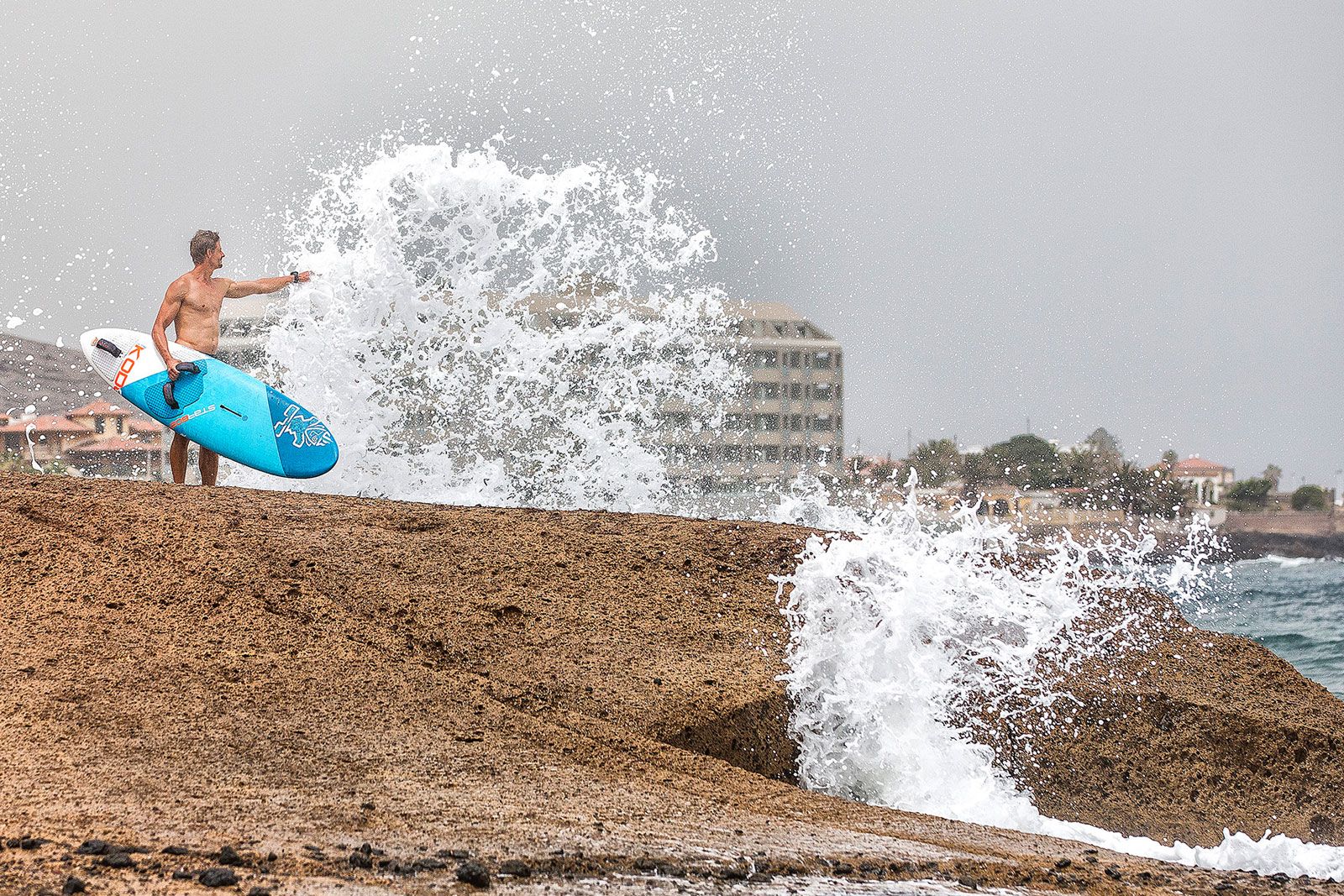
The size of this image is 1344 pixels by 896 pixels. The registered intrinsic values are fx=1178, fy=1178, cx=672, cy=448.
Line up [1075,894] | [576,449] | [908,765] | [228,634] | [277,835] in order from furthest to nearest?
[576,449] < [908,765] < [228,634] < [1075,894] < [277,835]

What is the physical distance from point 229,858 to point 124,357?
713cm

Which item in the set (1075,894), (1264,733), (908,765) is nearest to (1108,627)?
(1264,733)

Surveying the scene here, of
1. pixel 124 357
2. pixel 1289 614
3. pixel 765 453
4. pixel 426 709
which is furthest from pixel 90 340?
pixel 765 453

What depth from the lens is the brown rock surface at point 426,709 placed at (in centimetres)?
422

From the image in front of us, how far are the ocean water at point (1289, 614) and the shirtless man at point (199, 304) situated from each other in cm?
804

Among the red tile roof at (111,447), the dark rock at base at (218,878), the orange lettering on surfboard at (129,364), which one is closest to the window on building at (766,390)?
the red tile roof at (111,447)

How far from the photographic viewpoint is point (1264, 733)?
7.66 m

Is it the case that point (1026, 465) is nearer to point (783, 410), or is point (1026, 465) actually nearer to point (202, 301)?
point (783, 410)

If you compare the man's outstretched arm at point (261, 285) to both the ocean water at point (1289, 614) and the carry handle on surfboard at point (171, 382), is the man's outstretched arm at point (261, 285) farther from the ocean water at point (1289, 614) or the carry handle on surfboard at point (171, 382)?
the ocean water at point (1289, 614)

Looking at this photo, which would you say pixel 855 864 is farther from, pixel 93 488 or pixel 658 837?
pixel 93 488

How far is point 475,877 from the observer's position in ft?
12.3

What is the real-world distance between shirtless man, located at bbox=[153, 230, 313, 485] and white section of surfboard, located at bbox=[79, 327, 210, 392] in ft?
0.54

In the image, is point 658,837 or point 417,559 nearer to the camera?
point 658,837

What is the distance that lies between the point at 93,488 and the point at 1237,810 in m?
7.97
